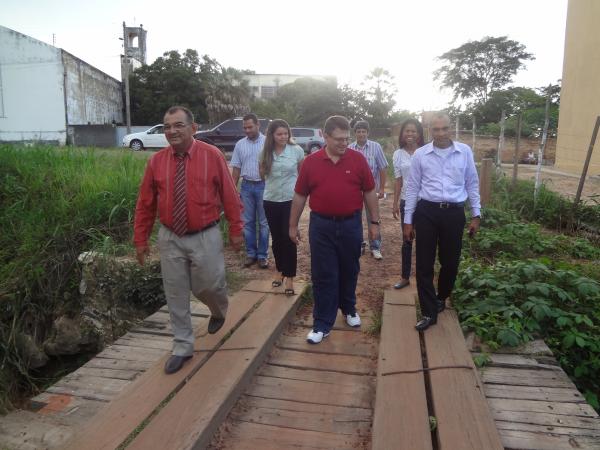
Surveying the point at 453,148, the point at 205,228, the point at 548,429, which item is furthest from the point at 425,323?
the point at 205,228

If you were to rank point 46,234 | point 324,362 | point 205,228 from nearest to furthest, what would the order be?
point 205,228 → point 324,362 → point 46,234

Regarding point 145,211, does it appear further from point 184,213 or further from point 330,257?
point 330,257

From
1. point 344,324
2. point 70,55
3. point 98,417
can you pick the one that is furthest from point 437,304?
point 70,55

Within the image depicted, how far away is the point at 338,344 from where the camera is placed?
3738 mm

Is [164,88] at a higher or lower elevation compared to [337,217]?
higher

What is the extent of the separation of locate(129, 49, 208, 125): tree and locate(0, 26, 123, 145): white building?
20.0ft

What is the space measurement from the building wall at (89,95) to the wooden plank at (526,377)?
84.0 ft

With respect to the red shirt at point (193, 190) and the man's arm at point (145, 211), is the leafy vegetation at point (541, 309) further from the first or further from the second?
the man's arm at point (145, 211)

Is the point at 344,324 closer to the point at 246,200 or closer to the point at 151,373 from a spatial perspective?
the point at 151,373

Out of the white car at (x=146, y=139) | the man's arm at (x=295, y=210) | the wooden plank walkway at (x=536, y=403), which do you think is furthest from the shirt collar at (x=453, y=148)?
the white car at (x=146, y=139)

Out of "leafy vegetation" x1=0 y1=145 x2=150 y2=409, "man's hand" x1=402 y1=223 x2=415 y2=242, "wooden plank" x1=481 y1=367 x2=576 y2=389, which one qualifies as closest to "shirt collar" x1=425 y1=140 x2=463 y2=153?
"man's hand" x1=402 y1=223 x2=415 y2=242

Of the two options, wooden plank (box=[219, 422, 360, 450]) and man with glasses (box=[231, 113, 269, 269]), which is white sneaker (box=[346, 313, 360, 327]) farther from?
man with glasses (box=[231, 113, 269, 269])

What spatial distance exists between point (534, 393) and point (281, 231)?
2.60 metres

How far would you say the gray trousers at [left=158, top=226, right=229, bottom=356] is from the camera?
3123 mm
